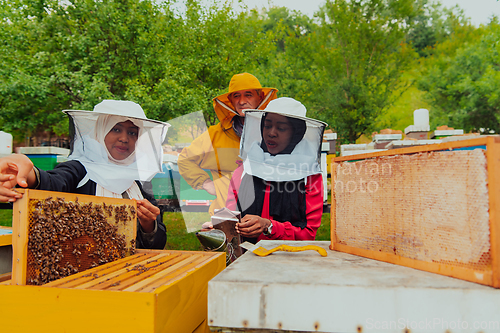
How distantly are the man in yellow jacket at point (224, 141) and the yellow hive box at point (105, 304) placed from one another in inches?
74.4

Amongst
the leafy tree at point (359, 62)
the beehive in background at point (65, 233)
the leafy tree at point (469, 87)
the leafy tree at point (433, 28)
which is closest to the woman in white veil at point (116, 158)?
the beehive in background at point (65, 233)

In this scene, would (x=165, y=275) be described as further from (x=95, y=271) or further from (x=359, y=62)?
(x=359, y=62)

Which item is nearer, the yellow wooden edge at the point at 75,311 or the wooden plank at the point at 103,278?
the yellow wooden edge at the point at 75,311

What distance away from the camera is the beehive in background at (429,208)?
2.65ft

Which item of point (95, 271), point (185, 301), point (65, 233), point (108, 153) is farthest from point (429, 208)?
point (108, 153)

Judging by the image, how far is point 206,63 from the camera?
1319cm

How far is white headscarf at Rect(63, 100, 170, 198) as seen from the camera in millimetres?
2219

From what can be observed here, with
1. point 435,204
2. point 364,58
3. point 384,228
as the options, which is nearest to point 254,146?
point 384,228

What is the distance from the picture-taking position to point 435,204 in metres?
0.92

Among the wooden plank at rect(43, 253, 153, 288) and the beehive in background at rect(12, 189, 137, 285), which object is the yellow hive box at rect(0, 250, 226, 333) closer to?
the wooden plank at rect(43, 253, 153, 288)

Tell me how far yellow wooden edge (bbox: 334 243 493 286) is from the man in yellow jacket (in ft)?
6.25

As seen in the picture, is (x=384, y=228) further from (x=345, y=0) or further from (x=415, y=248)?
(x=345, y=0)

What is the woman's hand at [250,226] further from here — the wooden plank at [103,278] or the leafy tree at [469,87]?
the leafy tree at [469,87]

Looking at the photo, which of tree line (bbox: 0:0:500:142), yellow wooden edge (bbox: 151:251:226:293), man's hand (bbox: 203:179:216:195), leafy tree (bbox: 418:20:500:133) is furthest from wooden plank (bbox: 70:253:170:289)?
leafy tree (bbox: 418:20:500:133)
